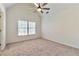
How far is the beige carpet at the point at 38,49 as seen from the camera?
2.03 metres

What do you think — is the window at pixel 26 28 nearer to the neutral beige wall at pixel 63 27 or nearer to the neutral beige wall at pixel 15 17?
the neutral beige wall at pixel 15 17

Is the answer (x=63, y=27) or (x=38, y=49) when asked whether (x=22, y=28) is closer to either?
(x=38, y=49)

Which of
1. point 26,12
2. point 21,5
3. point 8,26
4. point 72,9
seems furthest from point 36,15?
point 72,9

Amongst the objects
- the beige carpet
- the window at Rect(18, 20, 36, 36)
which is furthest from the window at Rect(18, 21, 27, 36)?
the beige carpet

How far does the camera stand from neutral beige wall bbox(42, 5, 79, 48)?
212cm

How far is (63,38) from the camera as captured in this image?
2135 millimetres

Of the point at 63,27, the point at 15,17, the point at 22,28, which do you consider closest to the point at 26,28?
the point at 22,28

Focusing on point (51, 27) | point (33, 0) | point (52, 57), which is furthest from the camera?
point (51, 27)

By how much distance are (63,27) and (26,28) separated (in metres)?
0.72

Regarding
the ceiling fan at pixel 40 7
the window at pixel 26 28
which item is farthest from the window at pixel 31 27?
the ceiling fan at pixel 40 7

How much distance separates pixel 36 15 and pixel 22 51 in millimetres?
735

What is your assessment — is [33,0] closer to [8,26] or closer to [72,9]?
[8,26]

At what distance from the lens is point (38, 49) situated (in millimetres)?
2125

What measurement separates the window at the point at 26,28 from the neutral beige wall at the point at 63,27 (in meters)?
0.21
